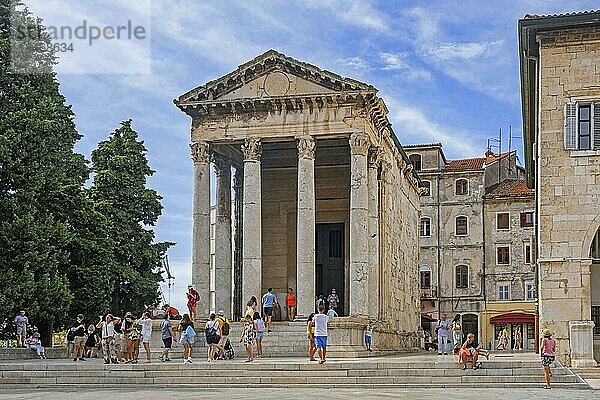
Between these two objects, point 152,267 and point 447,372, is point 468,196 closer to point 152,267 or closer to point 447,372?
point 152,267

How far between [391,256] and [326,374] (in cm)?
1890

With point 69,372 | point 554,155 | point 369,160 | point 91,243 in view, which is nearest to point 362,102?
point 369,160

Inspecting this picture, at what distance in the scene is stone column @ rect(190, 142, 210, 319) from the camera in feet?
110

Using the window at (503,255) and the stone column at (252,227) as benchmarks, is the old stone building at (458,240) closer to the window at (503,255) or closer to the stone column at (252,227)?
the window at (503,255)

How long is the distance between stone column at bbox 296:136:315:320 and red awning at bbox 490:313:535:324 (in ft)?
93.5

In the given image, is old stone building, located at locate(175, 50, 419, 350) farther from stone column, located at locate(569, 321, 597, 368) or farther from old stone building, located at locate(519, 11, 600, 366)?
stone column, located at locate(569, 321, 597, 368)

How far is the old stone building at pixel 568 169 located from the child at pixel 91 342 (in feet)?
44.7

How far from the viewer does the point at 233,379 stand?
22047 millimetres

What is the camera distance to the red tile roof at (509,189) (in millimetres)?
61281

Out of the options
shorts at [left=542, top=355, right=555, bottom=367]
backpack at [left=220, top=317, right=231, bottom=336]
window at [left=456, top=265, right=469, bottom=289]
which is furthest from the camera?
window at [left=456, top=265, right=469, bottom=289]

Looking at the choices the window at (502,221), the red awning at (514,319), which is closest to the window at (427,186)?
the window at (502,221)

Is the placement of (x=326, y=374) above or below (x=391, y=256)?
below

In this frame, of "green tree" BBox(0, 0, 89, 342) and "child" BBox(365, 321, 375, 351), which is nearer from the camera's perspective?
"child" BBox(365, 321, 375, 351)

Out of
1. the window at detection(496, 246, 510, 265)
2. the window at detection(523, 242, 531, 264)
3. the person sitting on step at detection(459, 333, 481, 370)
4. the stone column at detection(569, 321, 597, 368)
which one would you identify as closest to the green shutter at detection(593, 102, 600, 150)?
the stone column at detection(569, 321, 597, 368)
